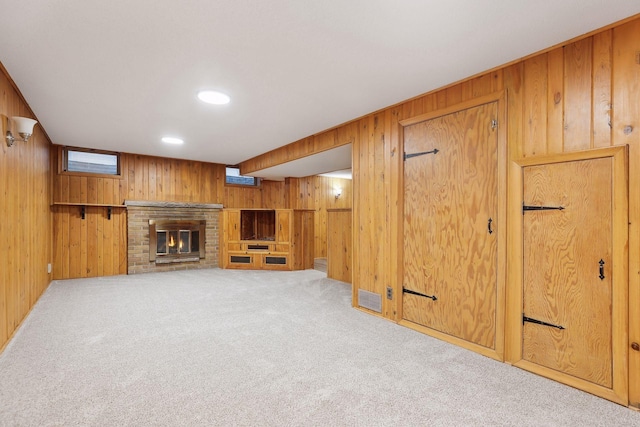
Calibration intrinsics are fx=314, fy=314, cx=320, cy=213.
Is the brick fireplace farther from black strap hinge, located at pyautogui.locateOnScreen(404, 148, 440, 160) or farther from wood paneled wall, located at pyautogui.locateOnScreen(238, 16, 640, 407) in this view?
black strap hinge, located at pyautogui.locateOnScreen(404, 148, 440, 160)

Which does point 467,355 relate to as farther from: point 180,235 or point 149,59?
point 180,235

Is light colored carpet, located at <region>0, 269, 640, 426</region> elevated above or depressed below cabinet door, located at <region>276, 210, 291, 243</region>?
below

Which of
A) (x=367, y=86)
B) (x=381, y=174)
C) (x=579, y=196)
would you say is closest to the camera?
(x=579, y=196)

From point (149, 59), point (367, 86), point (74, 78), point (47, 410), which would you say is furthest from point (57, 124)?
point (367, 86)

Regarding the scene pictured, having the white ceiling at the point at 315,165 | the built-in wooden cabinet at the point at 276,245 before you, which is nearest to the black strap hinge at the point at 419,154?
the white ceiling at the point at 315,165

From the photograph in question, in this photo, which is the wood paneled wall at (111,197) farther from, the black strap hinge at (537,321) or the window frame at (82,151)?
the black strap hinge at (537,321)

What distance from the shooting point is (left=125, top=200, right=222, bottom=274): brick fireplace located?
6020mm

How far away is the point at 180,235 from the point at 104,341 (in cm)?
404

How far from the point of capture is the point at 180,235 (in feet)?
21.5

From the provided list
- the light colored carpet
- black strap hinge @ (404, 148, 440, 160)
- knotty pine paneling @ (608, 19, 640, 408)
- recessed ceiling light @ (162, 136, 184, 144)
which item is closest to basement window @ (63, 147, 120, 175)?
recessed ceiling light @ (162, 136, 184, 144)

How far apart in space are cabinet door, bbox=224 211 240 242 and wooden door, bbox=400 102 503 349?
14.4 feet

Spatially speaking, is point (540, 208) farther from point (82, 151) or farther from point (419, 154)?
point (82, 151)

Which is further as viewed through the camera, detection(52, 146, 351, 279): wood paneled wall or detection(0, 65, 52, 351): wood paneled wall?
detection(52, 146, 351, 279): wood paneled wall

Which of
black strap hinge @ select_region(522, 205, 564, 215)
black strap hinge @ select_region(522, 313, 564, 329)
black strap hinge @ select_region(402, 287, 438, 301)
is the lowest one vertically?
black strap hinge @ select_region(402, 287, 438, 301)
